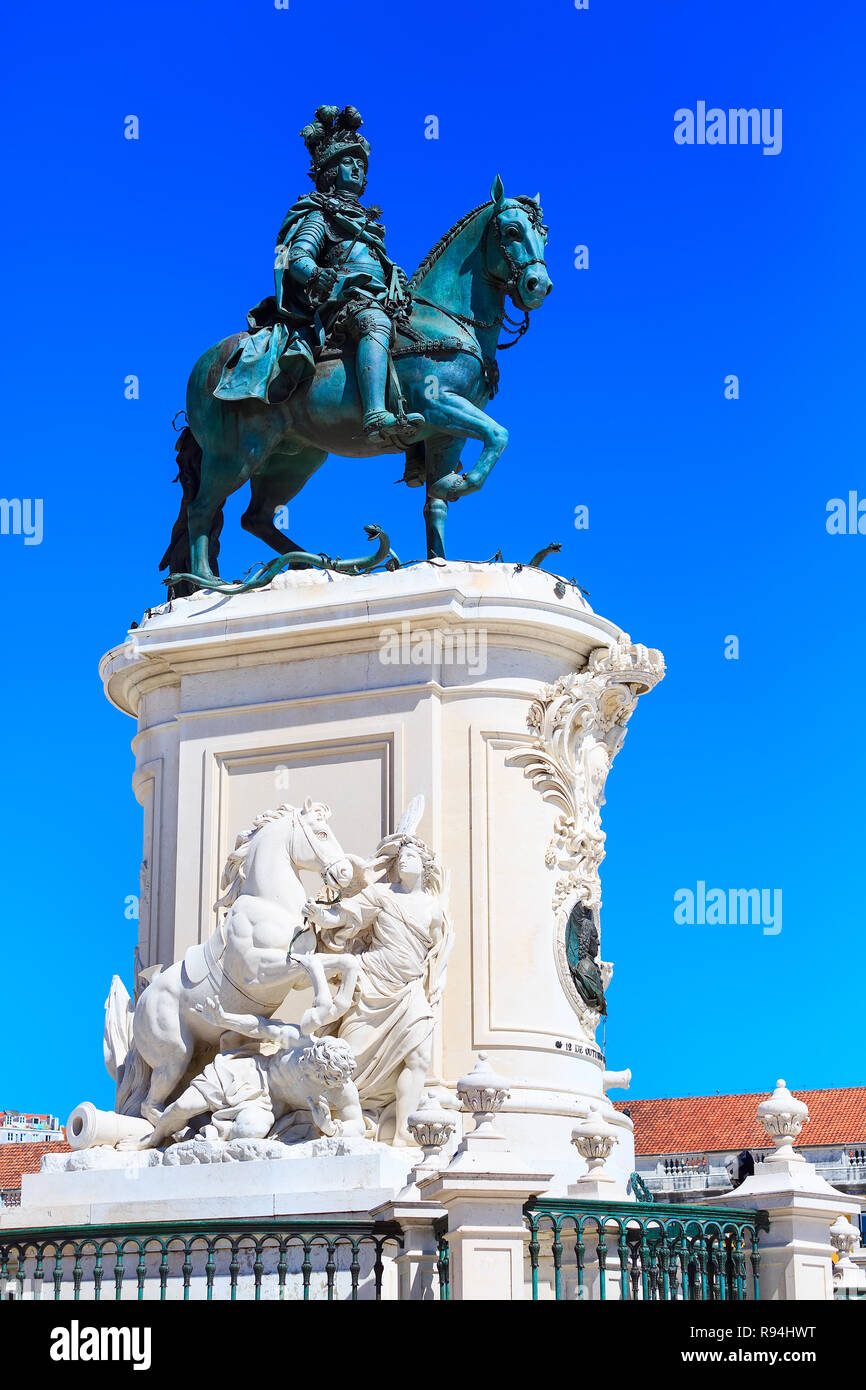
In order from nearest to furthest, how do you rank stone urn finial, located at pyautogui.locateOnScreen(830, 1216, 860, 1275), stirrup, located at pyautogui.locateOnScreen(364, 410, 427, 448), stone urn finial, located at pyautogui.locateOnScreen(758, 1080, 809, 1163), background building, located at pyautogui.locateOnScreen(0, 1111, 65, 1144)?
stone urn finial, located at pyautogui.locateOnScreen(758, 1080, 809, 1163)
stirrup, located at pyautogui.locateOnScreen(364, 410, 427, 448)
stone urn finial, located at pyautogui.locateOnScreen(830, 1216, 860, 1275)
background building, located at pyautogui.locateOnScreen(0, 1111, 65, 1144)

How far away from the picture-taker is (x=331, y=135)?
59.2 ft

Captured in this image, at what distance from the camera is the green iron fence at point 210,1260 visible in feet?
38.6

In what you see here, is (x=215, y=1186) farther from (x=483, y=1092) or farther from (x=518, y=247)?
(x=518, y=247)

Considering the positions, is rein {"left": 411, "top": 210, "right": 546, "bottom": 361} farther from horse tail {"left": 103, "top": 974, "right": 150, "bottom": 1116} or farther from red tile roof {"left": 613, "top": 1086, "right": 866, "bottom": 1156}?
red tile roof {"left": 613, "top": 1086, "right": 866, "bottom": 1156}

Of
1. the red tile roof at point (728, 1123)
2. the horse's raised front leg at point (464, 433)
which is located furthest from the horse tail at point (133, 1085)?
the red tile roof at point (728, 1123)

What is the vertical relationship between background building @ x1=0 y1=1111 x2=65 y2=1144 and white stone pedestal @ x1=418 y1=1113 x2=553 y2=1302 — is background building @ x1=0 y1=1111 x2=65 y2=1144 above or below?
above

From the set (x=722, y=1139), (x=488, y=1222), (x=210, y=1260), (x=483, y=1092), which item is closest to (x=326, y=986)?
(x=483, y=1092)

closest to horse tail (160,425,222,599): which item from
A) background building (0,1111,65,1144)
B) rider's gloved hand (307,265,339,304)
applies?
rider's gloved hand (307,265,339,304)

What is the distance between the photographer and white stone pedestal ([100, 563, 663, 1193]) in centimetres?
1545

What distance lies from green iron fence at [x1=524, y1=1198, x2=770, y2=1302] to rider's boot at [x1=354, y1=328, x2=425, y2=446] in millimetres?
7043

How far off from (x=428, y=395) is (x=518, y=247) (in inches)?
57.7

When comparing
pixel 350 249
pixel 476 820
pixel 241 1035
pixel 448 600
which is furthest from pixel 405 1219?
pixel 350 249
